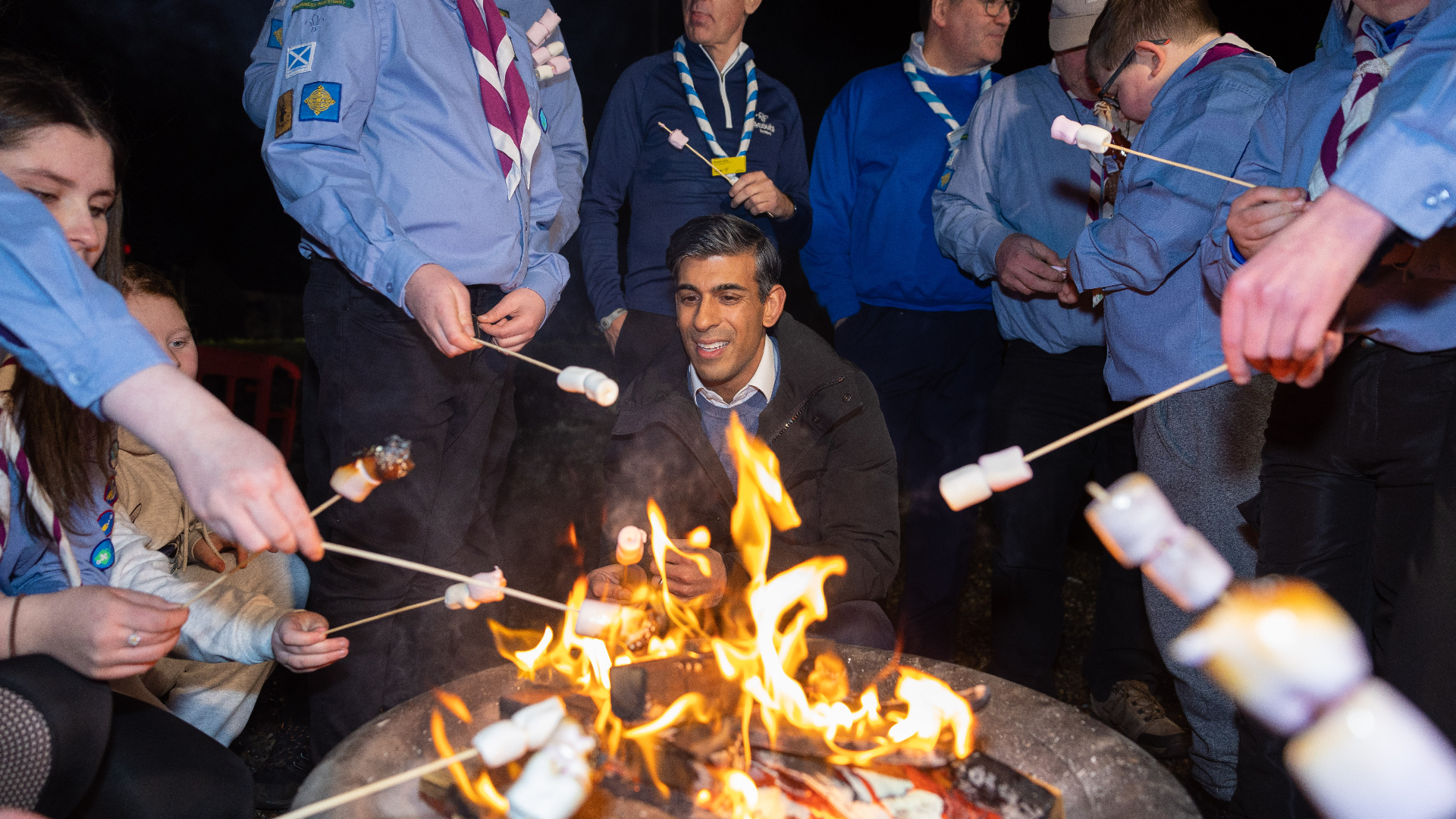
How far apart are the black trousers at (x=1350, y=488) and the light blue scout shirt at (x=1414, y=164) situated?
70cm

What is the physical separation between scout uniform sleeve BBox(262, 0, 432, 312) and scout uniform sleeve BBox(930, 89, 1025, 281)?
86.4 inches

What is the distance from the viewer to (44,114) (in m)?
1.91

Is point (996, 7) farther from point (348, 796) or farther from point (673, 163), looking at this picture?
point (348, 796)

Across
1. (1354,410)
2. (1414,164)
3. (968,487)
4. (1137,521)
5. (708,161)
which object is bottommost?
(708,161)

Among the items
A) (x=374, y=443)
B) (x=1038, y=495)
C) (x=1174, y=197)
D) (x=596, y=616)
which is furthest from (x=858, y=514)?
(x=374, y=443)

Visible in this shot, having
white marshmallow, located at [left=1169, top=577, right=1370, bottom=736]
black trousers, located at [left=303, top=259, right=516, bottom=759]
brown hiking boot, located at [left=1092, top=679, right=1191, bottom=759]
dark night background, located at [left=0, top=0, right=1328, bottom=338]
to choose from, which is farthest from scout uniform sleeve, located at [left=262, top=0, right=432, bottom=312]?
dark night background, located at [left=0, top=0, right=1328, bottom=338]

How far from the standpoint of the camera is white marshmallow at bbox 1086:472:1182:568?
148 centimetres

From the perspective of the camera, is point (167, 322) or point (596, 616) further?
point (167, 322)

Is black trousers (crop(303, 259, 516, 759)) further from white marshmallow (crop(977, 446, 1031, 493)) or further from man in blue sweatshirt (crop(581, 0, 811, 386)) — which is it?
white marshmallow (crop(977, 446, 1031, 493))

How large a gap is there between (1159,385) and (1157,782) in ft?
5.09

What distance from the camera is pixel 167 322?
9.27ft

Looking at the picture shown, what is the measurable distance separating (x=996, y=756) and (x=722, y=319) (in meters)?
1.75

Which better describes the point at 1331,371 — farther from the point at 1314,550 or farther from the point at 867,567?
the point at 867,567

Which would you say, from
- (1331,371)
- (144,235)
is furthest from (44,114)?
(144,235)
